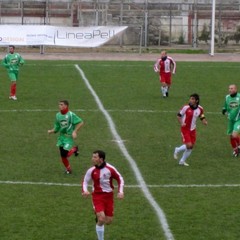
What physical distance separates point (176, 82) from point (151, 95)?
4.53 metres

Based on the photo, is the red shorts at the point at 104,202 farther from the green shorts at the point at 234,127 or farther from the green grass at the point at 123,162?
the green shorts at the point at 234,127

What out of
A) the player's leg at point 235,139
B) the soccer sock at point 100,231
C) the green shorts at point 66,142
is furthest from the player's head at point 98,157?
the player's leg at point 235,139

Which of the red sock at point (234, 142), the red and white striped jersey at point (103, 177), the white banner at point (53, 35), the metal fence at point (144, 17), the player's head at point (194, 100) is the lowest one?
the red sock at point (234, 142)

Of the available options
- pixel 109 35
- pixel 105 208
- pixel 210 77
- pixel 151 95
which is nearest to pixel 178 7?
pixel 109 35

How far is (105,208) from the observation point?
13125 mm

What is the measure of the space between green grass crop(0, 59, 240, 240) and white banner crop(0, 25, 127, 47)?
464 inches

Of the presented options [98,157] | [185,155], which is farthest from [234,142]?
[98,157]

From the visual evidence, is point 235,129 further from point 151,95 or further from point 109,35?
point 109,35

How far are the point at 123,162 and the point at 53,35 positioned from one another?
3048 cm

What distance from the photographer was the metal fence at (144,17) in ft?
193

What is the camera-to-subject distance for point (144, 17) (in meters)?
58.1

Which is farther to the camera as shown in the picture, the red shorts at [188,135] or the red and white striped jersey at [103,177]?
the red shorts at [188,135]

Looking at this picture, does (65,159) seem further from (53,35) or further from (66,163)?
(53,35)

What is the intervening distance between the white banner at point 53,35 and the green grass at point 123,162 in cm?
1179
